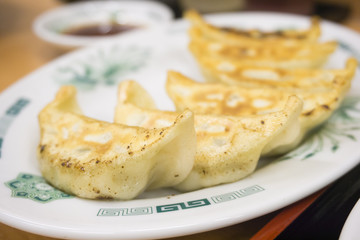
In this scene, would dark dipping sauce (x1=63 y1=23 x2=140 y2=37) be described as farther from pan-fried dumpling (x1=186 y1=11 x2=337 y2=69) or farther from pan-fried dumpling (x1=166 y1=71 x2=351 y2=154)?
pan-fried dumpling (x1=166 y1=71 x2=351 y2=154)

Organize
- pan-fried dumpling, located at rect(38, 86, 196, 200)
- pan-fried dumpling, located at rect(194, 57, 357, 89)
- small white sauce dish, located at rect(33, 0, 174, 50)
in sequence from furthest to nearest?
small white sauce dish, located at rect(33, 0, 174, 50)
pan-fried dumpling, located at rect(194, 57, 357, 89)
pan-fried dumpling, located at rect(38, 86, 196, 200)

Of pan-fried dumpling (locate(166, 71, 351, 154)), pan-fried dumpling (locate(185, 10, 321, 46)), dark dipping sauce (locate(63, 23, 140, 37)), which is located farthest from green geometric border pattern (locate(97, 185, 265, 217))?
dark dipping sauce (locate(63, 23, 140, 37))

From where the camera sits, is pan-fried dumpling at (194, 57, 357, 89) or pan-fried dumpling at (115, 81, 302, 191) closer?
pan-fried dumpling at (115, 81, 302, 191)

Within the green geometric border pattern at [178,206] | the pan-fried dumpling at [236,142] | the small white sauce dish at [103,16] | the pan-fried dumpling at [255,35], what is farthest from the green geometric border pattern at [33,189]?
the small white sauce dish at [103,16]

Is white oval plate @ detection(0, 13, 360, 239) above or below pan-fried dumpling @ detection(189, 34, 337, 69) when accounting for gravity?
below

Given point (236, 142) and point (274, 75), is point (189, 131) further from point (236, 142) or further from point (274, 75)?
point (274, 75)

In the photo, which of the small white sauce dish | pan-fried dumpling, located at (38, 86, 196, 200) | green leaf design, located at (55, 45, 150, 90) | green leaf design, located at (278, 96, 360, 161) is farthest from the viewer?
the small white sauce dish

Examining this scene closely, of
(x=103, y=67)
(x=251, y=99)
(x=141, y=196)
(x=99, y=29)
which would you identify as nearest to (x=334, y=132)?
(x=251, y=99)
